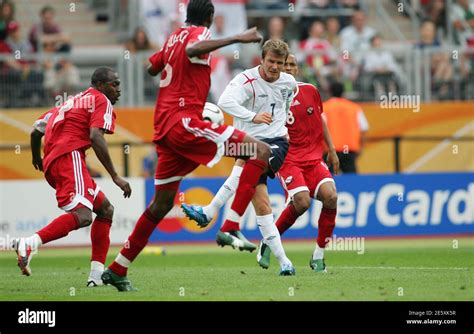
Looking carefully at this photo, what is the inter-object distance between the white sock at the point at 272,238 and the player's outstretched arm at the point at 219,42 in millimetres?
2584

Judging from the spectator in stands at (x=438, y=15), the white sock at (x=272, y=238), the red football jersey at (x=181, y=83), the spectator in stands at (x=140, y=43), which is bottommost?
the white sock at (x=272, y=238)

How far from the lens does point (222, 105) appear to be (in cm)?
1248

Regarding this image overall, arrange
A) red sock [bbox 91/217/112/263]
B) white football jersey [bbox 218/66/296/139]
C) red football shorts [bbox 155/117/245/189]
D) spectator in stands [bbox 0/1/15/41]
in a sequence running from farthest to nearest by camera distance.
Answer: spectator in stands [bbox 0/1/15/41]
white football jersey [bbox 218/66/296/139]
red sock [bbox 91/217/112/263]
red football shorts [bbox 155/117/245/189]

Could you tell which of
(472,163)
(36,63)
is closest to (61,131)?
(36,63)

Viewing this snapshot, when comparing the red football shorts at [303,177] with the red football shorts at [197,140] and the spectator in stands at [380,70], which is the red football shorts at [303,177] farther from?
the spectator in stands at [380,70]

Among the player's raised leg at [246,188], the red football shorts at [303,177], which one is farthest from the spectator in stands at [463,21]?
the player's raised leg at [246,188]

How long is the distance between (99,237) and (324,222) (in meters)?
2.72

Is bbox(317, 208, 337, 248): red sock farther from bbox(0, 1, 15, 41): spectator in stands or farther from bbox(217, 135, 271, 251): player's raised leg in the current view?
bbox(0, 1, 15, 41): spectator in stands

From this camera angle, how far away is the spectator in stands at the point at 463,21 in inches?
999

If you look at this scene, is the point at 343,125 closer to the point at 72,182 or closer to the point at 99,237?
the point at 99,237

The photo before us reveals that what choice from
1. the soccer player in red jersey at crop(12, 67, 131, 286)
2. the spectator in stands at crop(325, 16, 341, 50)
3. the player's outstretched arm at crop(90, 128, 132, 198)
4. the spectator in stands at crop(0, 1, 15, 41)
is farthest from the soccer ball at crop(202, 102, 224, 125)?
the spectator in stands at crop(325, 16, 341, 50)

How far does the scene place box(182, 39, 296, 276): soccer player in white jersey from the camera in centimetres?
1241

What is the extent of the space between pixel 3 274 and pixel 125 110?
27.9 feet

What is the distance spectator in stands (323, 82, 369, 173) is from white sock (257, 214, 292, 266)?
314 inches
